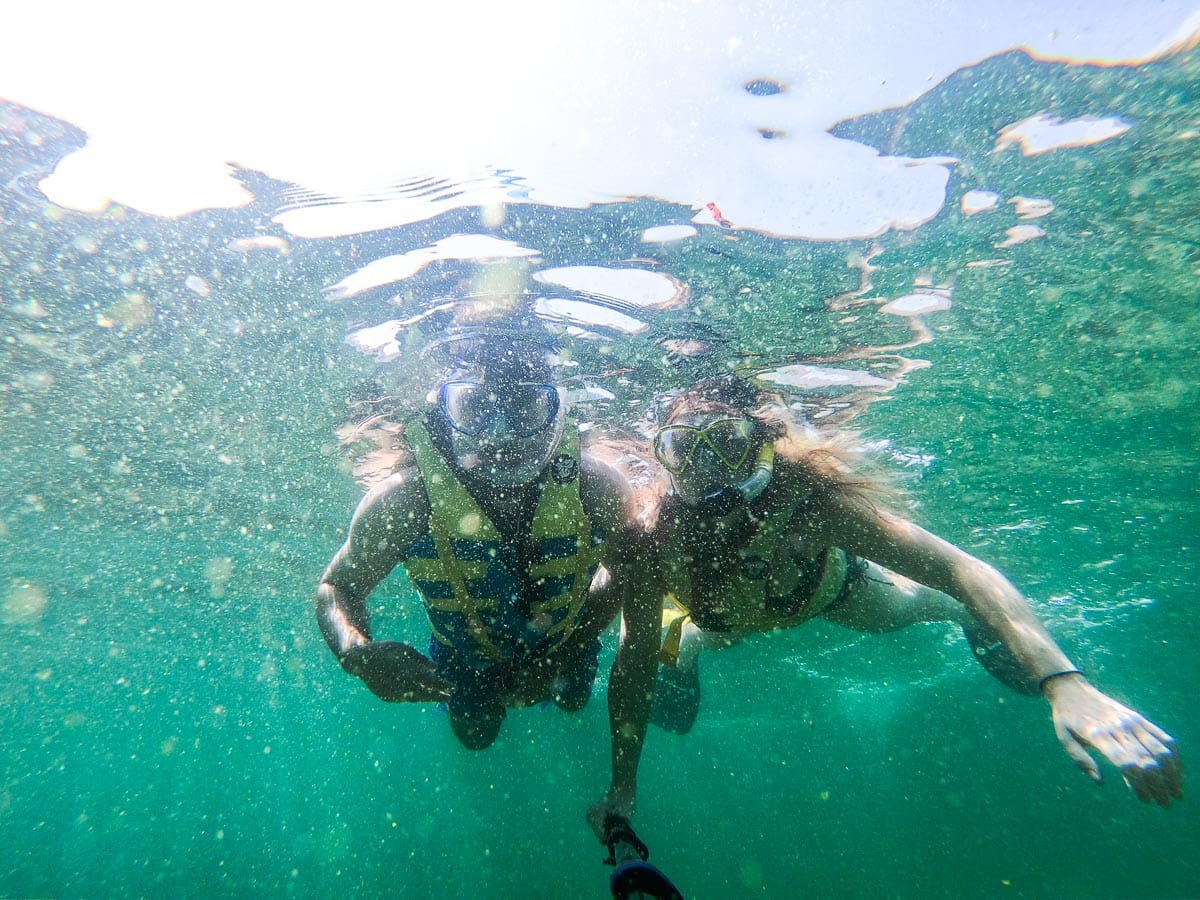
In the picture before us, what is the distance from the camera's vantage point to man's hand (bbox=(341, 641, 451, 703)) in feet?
13.3

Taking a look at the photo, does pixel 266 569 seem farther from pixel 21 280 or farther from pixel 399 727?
pixel 399 727

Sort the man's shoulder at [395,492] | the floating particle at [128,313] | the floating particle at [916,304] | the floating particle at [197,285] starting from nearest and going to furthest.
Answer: the man's shoulder at [395,492] < the floating particle at [197,285] < the floating particle at [916,304] < the floating particle at [128,313]

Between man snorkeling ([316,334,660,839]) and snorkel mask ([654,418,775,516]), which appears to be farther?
snorkel mask ([654,418,775,516])

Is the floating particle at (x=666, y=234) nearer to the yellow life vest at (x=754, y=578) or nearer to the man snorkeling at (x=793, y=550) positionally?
the man snorkeling at (x=793, y=550)

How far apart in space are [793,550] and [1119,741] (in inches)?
122

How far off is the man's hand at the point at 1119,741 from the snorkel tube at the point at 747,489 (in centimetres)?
262

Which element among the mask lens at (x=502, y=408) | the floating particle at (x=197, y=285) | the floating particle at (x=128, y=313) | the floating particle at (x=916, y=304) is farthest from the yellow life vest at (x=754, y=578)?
the floating particle at (x=128, y=313)

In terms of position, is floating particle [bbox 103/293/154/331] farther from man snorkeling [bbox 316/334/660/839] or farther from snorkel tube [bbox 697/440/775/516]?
snorkel tube [bbox 697/440/775/516]

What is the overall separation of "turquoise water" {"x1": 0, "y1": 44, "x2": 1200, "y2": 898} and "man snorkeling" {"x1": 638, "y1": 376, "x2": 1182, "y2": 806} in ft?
8.48

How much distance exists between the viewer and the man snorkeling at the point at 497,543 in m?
4.77

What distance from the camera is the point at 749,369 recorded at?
9.05 m

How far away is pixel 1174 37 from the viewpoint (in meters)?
4.73

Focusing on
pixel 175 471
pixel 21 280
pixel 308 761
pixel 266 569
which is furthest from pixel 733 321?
pixel 308 761

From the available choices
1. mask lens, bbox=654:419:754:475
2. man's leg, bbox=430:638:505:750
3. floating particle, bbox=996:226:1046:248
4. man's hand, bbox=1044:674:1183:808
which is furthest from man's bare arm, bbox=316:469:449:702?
floating particle, bbox=996:226:1046:248
